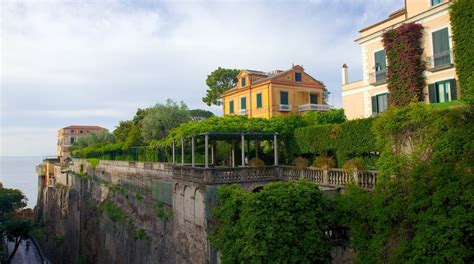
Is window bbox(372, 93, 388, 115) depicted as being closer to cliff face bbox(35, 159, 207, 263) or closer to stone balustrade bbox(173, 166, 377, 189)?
stone balustrade bbox(173, 166, 377, 189)

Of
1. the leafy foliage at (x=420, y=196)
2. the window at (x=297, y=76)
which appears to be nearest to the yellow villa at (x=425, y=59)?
the leafy foliage at (x=420, y=196)

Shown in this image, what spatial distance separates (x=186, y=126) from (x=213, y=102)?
37.5 m

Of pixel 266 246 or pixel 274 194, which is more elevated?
pixel 274 194

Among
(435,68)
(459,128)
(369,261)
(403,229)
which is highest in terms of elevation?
(435,68)

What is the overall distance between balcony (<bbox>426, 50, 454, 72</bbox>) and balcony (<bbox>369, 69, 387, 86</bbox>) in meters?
2.64

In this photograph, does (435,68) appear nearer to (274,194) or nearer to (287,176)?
(287,176)

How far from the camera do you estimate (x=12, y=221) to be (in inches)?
1312

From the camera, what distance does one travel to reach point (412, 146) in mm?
11891

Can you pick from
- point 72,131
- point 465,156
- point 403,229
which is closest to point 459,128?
point 465,156

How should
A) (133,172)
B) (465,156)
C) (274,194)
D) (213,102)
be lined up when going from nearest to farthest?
(465,156)
(274,194)
(133,172)
(213,102)

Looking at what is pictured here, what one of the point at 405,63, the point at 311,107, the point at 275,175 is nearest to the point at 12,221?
the point at 275,175

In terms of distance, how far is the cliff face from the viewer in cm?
1994

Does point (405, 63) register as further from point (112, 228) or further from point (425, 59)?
point (112, 228)

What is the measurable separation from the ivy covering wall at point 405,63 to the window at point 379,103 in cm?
90
